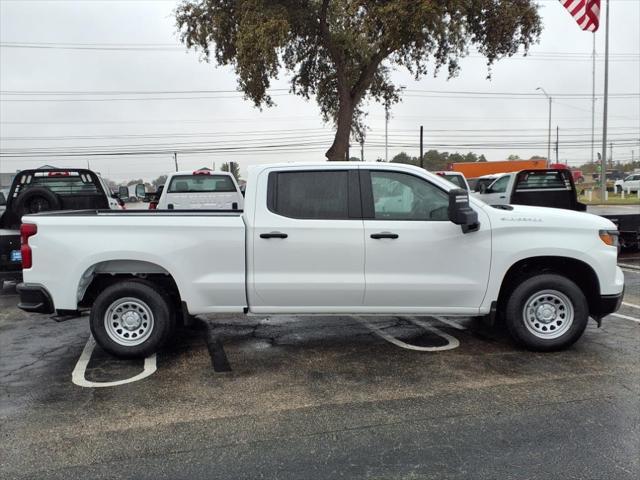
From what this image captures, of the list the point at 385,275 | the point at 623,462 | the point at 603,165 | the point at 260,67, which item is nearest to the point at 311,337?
the point at 385,275

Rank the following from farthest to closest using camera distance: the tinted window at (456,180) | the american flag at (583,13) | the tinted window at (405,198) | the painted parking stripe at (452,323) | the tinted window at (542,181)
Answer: the american flag at (583,13) → the tinted window at (456,180) → the tinted window at (542,181) → the painted parking stripe at (452,323) → the tinted window at (405,198)

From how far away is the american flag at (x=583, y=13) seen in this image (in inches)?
687

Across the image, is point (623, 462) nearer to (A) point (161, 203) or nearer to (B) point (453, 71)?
(A) point (161, 203)

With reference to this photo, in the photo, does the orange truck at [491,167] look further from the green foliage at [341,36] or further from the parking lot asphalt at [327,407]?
the parking lot asphalt at [327,407]

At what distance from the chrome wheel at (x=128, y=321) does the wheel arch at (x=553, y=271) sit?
11.4 feet

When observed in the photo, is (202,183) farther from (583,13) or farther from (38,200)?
(583,13)

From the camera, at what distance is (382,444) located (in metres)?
3.58

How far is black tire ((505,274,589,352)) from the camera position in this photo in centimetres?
526

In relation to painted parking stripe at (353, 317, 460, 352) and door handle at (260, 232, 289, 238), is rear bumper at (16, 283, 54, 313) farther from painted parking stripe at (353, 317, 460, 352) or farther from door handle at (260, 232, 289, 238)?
painted parking stripe at (353, 317, 460, 352)

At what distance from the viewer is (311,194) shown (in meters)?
5.30

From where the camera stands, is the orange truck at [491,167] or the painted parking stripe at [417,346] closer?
the painted parking stripe at [417,346]

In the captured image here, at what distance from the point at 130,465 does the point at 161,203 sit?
9107mm

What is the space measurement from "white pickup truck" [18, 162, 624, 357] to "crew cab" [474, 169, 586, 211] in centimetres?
742

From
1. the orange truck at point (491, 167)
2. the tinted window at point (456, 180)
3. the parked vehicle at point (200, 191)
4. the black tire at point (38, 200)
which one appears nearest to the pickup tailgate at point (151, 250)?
the black tire at point (38, 200)
